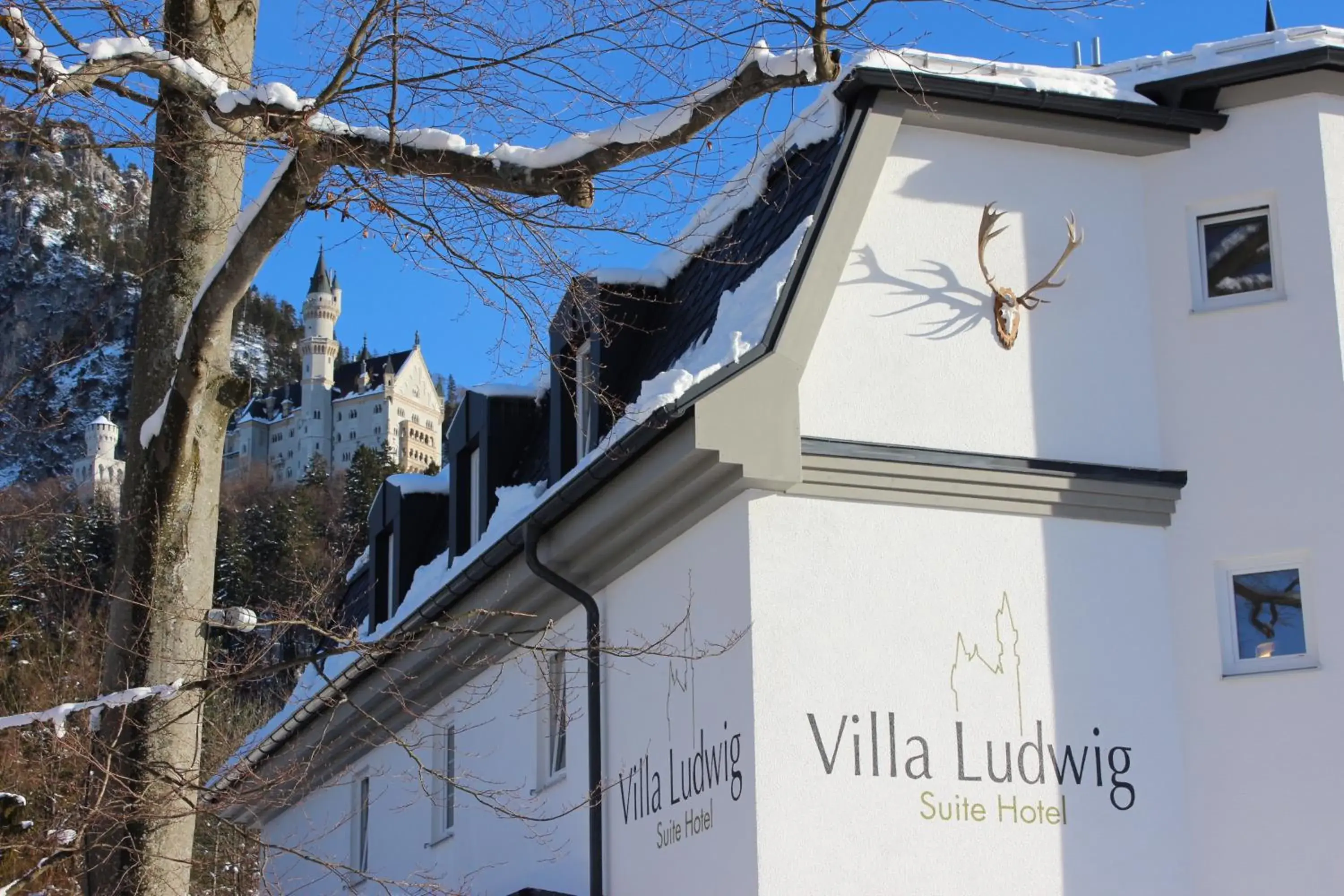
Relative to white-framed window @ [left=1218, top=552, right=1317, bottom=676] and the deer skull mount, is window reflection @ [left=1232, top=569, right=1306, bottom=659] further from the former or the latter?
the deer skull mount

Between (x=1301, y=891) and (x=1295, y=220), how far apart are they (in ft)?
13.9

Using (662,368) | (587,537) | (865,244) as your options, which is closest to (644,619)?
(587,537)

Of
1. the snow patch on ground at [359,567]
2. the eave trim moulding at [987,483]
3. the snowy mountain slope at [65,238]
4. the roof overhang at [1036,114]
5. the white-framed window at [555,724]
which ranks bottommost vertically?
the white-framed window at [555,724]

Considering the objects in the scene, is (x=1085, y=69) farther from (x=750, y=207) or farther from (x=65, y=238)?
(x=65, y=238)

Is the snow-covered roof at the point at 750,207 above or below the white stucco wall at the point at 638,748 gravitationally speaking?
above

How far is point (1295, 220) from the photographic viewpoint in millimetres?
12156

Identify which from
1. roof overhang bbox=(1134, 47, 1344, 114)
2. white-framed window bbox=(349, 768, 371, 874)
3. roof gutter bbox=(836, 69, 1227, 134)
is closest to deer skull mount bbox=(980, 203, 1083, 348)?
roof gutter bbox=(836, 69, 1227, 134)

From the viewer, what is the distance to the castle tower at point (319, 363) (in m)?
166

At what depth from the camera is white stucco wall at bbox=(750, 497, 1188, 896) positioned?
421 inches

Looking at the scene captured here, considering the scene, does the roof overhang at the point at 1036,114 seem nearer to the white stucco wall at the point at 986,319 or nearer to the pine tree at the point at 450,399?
the white stucco wall at the point at 986,319

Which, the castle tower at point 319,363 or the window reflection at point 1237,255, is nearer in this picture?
the window reflection at point 1237,255

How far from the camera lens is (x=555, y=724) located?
14.2 meters

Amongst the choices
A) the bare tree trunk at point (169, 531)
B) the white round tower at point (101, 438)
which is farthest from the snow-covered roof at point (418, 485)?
the white round tower at point (101, 438)

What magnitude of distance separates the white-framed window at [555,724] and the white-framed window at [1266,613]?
15.2 feet
